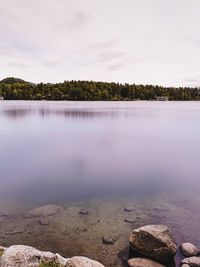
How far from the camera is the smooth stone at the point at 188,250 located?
7.01m

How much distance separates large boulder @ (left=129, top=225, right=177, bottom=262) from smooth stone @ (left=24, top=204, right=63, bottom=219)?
357cm

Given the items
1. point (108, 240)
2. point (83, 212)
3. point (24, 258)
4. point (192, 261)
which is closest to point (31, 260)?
point (24, 258)

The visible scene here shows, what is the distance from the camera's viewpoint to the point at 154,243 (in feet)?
23.1

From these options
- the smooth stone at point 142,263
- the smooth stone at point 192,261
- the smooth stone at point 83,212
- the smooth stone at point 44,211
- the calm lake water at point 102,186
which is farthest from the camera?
the smooth stone at point 83,212

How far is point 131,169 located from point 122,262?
951cm

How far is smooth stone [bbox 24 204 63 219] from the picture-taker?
9359 millimetres

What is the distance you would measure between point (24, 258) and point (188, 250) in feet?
14.8

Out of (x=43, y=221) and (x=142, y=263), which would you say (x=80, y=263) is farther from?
(x=43, y=221)

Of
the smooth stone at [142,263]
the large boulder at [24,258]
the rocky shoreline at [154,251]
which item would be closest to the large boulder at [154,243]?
the rocky shoreline at [154,251]

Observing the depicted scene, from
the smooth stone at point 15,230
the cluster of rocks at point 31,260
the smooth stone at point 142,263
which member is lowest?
the smooth stone at point 142,263

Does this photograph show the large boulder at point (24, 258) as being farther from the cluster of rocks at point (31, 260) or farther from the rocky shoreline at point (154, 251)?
the rocky shoreline at point (154, 251)

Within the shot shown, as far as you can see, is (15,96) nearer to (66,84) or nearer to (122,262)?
(66,84)

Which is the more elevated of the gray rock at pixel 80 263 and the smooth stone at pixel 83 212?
A: the gray rock at pixel 80 263

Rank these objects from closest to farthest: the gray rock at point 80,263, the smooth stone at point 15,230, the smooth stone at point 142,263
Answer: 1. the gray rock at point 80,263
2. the smooth stone at point 142,263
3. the smooth stone at point 15,230
